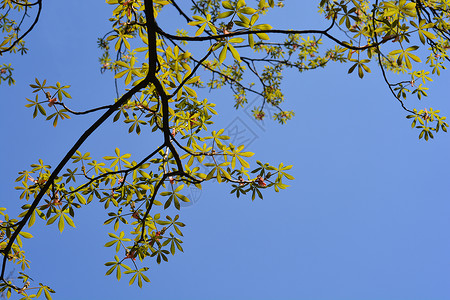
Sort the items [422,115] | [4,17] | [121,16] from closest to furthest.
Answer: [121,16]
[422,115]
[4,17]

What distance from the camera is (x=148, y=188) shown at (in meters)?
2.84

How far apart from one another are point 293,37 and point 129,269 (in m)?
5.17

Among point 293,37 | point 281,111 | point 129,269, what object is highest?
point 293,37

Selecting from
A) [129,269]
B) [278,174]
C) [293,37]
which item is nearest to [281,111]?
[293,37]

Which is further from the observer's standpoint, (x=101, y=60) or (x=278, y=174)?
(x=101, y=60)

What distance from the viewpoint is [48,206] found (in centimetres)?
273

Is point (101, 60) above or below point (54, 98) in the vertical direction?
above

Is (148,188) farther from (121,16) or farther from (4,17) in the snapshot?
(4,17)

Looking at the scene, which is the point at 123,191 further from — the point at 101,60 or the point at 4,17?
the point at 4,17

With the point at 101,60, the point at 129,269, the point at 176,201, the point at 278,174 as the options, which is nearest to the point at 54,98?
the point at 176,201

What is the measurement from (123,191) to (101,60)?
4027 millimetres

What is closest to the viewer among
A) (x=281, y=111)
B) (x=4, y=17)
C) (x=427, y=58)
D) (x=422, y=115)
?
(x=422, y=115)

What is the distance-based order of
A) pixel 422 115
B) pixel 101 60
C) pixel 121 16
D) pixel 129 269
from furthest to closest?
pixel 101 60
pixel 422 115
pixel 121 16
pixel 129 269

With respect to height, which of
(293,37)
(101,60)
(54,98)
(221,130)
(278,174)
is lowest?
(278,174)
